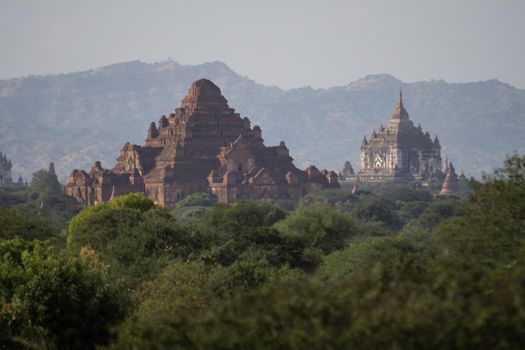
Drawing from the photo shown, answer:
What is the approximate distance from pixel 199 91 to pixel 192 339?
120056mm

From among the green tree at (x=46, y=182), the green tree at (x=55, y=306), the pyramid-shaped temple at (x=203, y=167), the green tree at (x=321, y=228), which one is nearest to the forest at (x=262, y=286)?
the green tree at (x=55, y=306)

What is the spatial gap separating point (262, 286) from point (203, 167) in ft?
354

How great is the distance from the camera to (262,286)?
31984mm

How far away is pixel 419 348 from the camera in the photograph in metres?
24.4

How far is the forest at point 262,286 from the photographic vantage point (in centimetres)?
2478

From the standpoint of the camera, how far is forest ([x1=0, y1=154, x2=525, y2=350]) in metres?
24.8

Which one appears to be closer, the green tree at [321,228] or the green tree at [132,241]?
the green tree at [132,241]

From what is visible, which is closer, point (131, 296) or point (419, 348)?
point (419, 348)

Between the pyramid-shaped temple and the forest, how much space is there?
6478cm

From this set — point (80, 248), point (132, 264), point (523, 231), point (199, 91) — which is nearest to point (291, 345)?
point (523, 231)

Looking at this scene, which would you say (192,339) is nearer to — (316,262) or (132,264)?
(132,264)

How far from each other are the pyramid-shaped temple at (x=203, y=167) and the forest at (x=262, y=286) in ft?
213

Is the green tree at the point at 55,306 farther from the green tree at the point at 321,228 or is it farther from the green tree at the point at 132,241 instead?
the green tree at the point at 321,228

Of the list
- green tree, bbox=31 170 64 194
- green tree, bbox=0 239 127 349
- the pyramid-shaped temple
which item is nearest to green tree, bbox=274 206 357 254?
green tree, bbox=0 239 127 349
